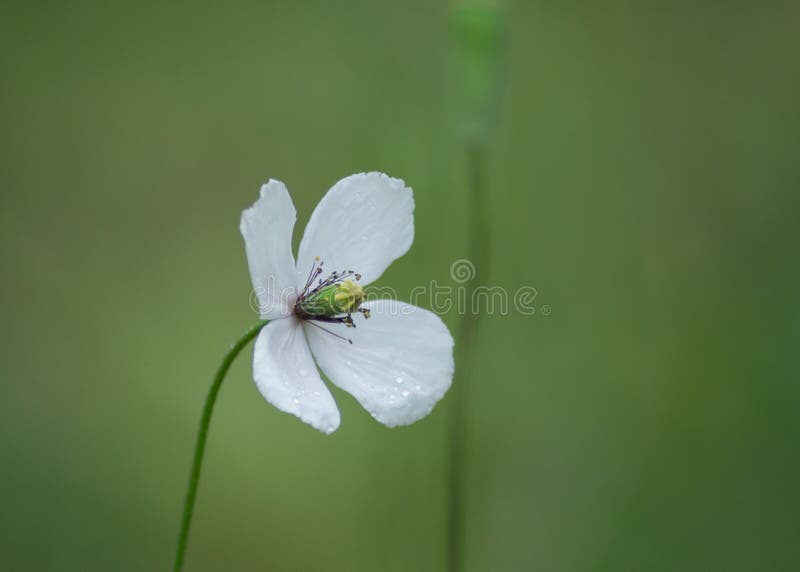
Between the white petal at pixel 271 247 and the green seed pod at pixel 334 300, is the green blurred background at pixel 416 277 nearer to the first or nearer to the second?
the green seed pod at pixel 334 300

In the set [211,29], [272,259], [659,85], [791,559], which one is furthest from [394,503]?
[211,29]

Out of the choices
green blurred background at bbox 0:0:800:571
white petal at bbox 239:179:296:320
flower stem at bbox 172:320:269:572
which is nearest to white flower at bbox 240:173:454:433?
white petal at bbox 239:179:296:320

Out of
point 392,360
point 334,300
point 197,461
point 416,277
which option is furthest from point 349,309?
point 416,277

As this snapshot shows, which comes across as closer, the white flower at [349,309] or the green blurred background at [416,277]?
the white flower at [349,309]

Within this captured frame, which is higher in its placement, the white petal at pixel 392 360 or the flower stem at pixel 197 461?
the white petal at pixel 392 360

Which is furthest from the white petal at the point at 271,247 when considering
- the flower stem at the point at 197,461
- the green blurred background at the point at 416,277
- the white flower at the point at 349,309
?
the green blurred background at the point at 416,277

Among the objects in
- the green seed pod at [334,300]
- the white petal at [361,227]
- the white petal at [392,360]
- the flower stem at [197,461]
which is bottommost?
the flower stem at [197,461]

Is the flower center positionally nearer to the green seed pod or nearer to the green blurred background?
the green seed pod
